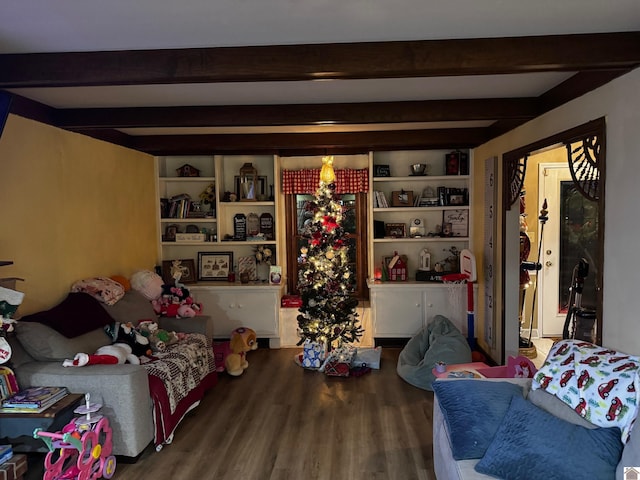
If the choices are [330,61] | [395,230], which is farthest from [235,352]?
[330,61]

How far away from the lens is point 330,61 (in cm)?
234

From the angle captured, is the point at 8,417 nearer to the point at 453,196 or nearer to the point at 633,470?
the point at 633,470

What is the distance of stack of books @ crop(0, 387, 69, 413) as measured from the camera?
269 centimetres

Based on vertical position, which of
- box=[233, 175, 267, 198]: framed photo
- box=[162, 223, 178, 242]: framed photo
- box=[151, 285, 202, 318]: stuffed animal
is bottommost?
box=[151, 285, 202, 318]: stuffed animal

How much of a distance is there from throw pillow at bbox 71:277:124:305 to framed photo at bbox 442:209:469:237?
3711mm

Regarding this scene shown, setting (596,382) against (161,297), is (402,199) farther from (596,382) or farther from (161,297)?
(596,382)

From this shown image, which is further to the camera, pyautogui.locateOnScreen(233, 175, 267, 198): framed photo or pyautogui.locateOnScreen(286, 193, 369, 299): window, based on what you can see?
pyautogui.locateOnScreen(286, 193, 369, 299): window

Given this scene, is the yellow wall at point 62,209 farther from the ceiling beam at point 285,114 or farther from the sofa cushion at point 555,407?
the sofa cushion at point 555,407

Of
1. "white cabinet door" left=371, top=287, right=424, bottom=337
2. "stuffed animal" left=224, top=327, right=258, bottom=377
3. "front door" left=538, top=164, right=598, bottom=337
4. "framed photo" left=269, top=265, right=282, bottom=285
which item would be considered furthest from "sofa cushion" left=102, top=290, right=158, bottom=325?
"front door" left=538, top=164, right=598, bottom=337

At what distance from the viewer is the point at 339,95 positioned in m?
3.40

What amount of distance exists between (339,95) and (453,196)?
2.60 metres

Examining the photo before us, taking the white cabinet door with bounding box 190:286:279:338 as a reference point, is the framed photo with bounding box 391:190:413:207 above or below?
above

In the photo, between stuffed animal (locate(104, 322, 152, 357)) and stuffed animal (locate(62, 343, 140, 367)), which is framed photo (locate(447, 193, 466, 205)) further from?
stuffed animal (locate(62, 343, 140, 367))

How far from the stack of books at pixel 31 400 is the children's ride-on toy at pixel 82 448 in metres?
0.13
